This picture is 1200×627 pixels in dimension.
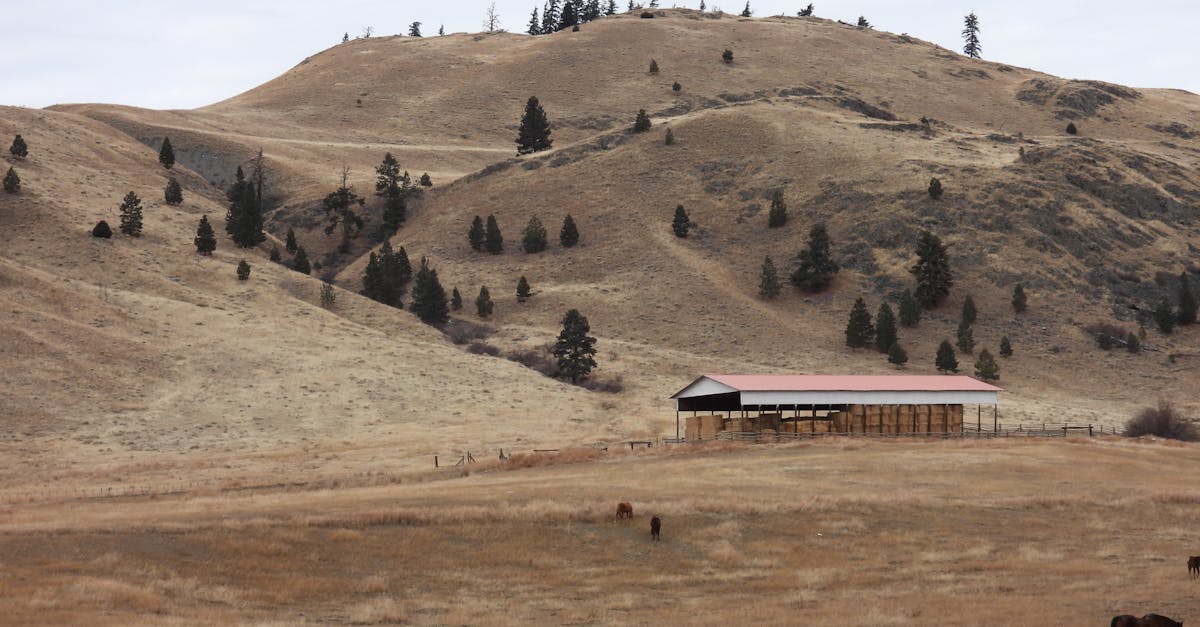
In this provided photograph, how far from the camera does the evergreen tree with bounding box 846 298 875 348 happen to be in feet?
326

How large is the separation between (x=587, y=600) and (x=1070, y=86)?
17698 centimetres

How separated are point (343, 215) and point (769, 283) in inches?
2059

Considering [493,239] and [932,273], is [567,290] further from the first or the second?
[932,273]

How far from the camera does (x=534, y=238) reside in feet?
406

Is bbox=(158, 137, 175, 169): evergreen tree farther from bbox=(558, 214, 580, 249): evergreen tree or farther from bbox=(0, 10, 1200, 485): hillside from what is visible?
bbox=(558, 214, 580, 249): evergreen tree

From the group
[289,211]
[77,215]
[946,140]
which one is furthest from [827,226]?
[77,215]

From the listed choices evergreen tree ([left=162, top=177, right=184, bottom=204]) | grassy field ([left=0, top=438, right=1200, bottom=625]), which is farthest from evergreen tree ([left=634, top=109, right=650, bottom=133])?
grassy field ([left=0, top=438, right=1200, bottom=625])

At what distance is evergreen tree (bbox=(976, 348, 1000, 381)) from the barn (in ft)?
76.2

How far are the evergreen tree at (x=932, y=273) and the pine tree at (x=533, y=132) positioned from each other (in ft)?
212

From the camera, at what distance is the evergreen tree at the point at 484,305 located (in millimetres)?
108938

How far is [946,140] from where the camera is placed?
479 ft

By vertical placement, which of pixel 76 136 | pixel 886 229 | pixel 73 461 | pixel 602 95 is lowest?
pixel 73 461

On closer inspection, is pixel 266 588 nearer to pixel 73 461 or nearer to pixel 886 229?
pixel 73 461

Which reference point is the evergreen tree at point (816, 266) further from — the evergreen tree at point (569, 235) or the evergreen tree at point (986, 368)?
the evergreen tree at point (569, 235)
